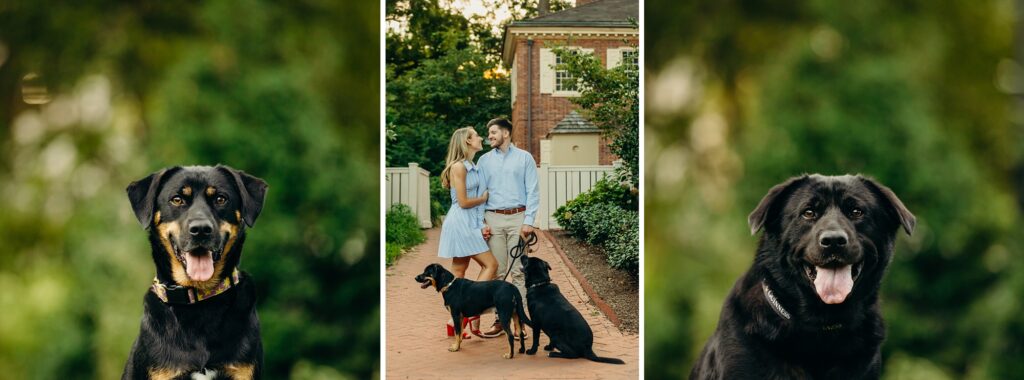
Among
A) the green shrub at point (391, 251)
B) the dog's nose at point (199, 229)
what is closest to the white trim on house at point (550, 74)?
the green shrub at point (391, 251)

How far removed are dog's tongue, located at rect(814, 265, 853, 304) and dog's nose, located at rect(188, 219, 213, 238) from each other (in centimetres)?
242

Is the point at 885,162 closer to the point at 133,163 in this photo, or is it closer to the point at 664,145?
the point at 664,145

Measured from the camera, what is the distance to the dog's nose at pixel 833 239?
9.95 feet

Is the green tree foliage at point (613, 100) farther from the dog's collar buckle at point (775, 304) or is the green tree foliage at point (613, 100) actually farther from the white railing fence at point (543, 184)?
the dog's collar buckle at point (775, 304)

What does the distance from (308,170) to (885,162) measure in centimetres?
311

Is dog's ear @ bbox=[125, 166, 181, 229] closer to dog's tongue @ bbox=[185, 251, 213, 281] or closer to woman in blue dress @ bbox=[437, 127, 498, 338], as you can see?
dog's tongue @ bbox=[185, 251, 213, 281]

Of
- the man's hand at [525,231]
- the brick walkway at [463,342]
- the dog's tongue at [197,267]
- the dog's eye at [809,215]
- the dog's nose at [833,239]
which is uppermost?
the dog's eye at [809,215]

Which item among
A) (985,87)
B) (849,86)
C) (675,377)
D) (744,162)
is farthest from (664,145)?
(985,87)

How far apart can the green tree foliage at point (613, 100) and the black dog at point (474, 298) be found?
0.95m

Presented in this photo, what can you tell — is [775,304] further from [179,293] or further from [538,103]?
[179,293]

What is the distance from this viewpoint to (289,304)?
14.6ft

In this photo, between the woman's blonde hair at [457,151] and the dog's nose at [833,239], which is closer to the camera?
the dog's nose at [833,239]

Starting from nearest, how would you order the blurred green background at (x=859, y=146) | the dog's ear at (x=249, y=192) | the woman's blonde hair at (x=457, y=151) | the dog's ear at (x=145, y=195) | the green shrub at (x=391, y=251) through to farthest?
the dog's ear at (x=145, y=195) → the dog's ear at (x=249, y=192) → the blurred green background at (x=859, y=146) → the woman's blonde hair at (x=457, y=151) → the green shrub at (x=391, y=251)

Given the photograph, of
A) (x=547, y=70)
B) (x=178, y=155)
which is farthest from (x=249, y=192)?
(x=547, y=70)
